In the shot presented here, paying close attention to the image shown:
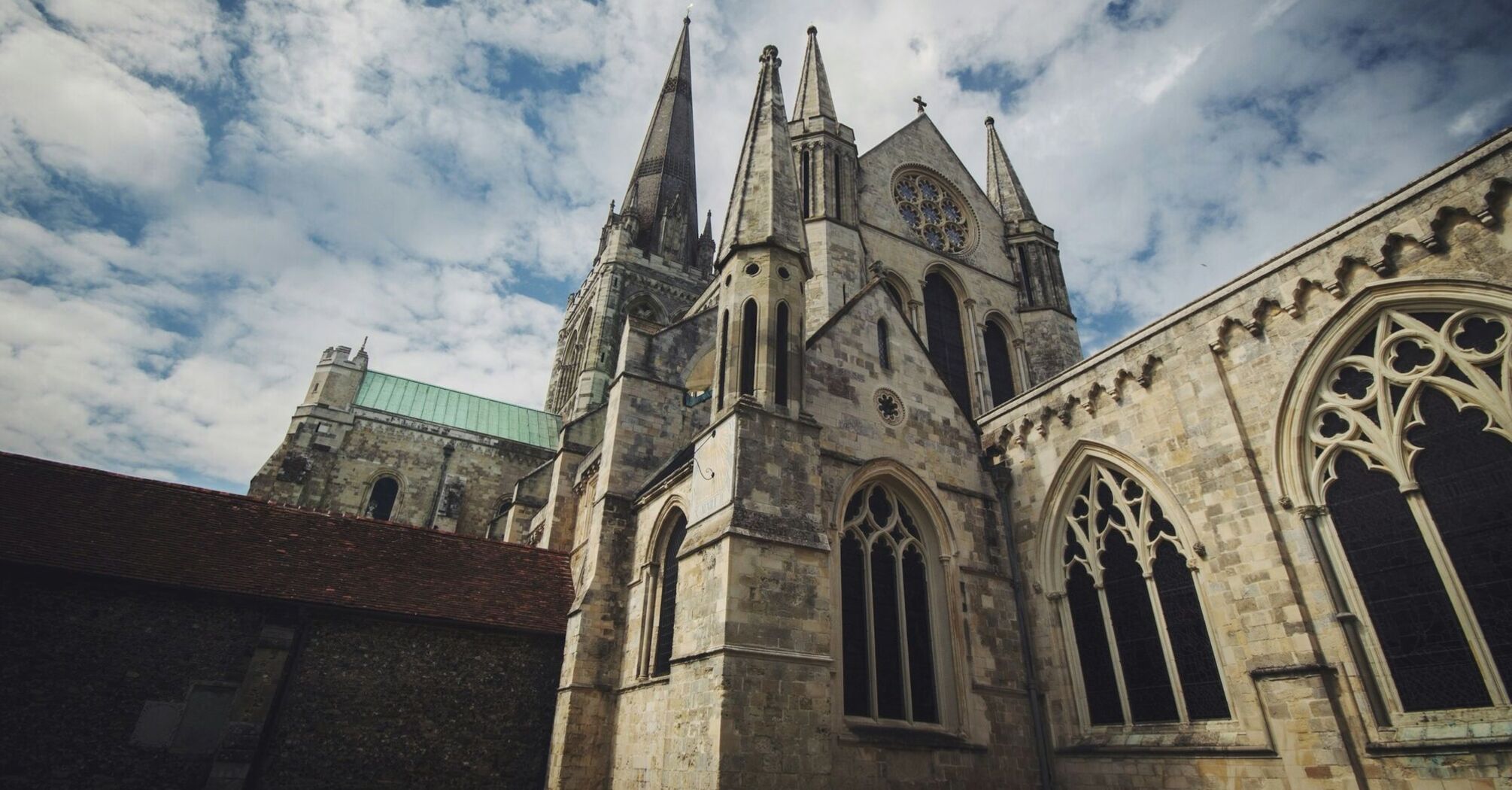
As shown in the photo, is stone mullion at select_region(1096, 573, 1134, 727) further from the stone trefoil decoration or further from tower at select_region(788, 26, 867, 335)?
tower at select_region(788, 26, 867, 335)

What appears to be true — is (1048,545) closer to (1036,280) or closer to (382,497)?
(1036,280)

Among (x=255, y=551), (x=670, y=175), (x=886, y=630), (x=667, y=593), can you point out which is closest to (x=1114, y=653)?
(x=886, y=630)

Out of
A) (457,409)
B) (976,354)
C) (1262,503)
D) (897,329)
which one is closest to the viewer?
(1262,503)

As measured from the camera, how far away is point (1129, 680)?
883 cm

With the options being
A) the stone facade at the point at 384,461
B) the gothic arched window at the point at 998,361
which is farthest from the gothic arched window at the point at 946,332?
the stone facade at the point at 384,461

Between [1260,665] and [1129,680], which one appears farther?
[1129,680]

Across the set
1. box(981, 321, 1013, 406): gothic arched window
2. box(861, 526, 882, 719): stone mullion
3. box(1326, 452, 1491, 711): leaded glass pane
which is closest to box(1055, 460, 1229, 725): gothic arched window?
box(1326, 452, 1491, 711): leaded glass pane

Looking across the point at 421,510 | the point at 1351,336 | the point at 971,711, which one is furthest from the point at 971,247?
the point at 421,510

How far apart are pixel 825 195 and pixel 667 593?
9.46 metres

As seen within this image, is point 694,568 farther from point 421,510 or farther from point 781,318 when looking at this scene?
point 421,510

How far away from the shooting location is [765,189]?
37.3 ft

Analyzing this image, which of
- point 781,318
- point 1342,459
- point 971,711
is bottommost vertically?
point 971,711

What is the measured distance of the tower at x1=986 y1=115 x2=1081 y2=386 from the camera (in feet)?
56.2

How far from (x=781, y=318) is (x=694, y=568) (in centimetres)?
384
